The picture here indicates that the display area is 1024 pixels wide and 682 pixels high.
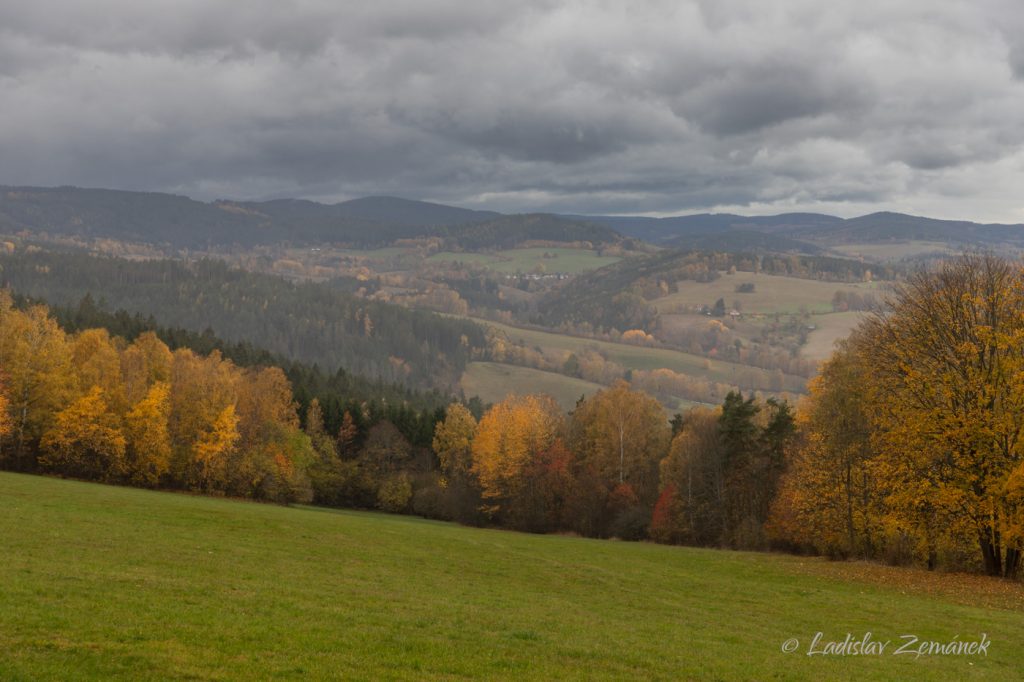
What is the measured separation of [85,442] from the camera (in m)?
74.9

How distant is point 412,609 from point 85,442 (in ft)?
216

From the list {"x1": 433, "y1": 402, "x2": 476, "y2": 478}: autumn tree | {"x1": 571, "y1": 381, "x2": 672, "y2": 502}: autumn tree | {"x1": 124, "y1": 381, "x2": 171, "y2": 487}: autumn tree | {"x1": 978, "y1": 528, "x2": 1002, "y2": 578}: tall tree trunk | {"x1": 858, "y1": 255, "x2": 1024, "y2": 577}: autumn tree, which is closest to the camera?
{"x1": 858, "y1": 255, "x2": 1024, "y2": 577}: autumn tree

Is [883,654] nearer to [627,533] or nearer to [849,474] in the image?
[849,474]

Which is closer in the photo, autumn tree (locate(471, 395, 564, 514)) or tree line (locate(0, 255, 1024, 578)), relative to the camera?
tree line (locate(0, 255, 1024, 578))

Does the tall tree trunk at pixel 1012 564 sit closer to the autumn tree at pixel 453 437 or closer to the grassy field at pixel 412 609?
the grassy field at pixel 412 609

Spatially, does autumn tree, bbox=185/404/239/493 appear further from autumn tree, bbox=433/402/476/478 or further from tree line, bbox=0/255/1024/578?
autumn tree, bbox=433/402/476/478

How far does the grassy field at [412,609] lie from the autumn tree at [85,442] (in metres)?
33.7

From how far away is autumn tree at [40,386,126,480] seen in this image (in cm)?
7388

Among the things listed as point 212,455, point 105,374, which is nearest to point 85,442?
point 105,374

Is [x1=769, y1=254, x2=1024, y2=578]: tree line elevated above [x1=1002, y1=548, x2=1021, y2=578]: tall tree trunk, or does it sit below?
above

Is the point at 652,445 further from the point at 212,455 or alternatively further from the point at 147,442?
the point at 147,442

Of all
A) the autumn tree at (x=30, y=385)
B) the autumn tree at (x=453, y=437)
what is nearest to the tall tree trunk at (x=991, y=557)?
the autumn tree at (x=453, y=437)

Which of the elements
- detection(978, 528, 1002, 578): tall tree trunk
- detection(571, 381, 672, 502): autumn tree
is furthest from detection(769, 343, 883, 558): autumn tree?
detection(571, 381, 672, 502): autumn tree

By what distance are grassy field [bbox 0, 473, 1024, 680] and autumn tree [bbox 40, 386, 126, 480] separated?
3371cm
